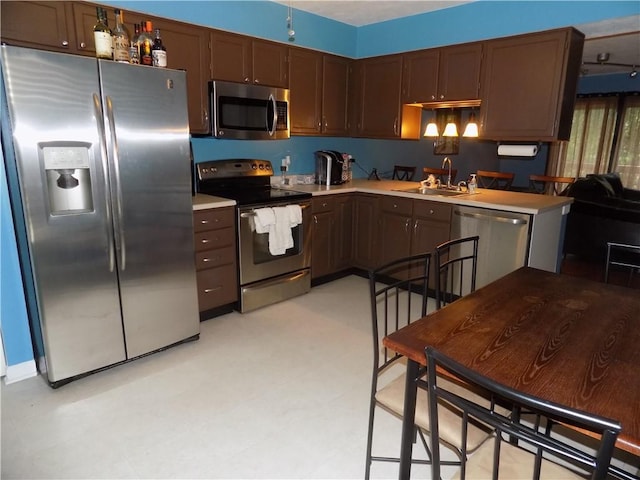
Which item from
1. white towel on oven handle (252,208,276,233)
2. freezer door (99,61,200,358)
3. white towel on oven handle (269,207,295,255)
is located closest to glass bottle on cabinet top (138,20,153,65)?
freezer door (99,61,200,358)

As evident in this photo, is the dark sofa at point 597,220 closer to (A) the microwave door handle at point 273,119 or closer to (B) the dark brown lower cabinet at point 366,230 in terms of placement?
(B) the dark brown lower cabinet at point 366,230

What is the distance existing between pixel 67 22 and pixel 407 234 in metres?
3.03

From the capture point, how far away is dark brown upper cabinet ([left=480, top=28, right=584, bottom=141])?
3227mm

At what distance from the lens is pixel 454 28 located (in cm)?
376

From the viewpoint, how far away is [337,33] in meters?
4.33

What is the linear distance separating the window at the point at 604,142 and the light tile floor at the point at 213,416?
6366 mm

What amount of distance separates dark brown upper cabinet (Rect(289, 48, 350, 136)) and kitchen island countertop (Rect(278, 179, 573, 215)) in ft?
2.08

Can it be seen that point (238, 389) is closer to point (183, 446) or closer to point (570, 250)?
point (183, 446)

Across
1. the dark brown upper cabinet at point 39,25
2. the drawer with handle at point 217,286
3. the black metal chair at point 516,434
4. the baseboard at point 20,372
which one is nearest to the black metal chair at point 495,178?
the drawer with handle at point 217,286

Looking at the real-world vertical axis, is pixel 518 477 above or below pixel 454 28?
below

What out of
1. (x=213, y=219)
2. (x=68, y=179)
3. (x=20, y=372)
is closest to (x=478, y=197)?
(x=213, y=219)

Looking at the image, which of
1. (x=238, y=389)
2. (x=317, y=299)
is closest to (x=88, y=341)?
(x=238, y=389)

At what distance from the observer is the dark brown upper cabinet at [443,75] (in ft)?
12.1

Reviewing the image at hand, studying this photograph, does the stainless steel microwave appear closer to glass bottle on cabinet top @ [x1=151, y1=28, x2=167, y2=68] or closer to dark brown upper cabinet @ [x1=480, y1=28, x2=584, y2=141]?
glass bottle on cabinet top @ [x1=151, y1=28, x2=167, y2=68]
